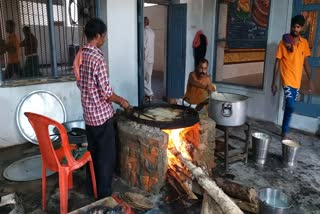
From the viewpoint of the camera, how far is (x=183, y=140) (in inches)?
117

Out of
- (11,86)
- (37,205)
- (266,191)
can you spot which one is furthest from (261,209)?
(11,86)

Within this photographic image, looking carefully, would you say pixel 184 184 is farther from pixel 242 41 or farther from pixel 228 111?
pixel 242 41

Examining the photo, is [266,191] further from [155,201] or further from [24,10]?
[24,10]

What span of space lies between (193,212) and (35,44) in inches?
125

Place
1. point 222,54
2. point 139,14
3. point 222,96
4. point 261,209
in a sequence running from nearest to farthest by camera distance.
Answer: point 261,209
point 222,96
point 139,14
point 222,54

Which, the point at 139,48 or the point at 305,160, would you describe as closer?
the point at 305,160

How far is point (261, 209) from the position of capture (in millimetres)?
2223

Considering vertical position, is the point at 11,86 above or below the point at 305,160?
above

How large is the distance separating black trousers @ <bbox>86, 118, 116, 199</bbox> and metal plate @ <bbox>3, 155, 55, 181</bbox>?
0.85 m

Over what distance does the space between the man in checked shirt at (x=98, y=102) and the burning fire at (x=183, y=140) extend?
629 millimetres

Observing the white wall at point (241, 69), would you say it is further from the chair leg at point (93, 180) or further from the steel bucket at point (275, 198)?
the chair leg at point (93, 180)

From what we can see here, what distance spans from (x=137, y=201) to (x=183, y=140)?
2.69 feet

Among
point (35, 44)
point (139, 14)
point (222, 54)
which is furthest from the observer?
point (222, 54)

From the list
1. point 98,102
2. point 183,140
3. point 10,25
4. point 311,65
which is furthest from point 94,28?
point 311,65
